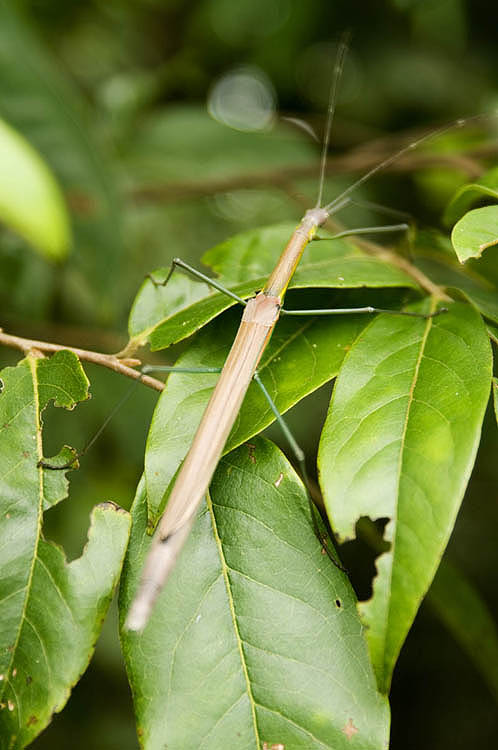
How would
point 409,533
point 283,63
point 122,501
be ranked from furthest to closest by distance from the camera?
point 283,63 < point 122,501 < point 409,533

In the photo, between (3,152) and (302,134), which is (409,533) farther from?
(302,134)

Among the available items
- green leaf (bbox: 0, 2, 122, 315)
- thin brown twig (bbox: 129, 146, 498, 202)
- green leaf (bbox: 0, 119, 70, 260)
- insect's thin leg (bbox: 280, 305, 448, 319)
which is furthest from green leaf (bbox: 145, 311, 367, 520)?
thin brown twig (bbox: 129, 146, 498, 202)

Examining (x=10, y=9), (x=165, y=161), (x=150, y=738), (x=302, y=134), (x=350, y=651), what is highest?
(x=302, y=134)

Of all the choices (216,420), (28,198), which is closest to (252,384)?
(216,420)

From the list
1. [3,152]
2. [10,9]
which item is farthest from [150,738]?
[10,9]

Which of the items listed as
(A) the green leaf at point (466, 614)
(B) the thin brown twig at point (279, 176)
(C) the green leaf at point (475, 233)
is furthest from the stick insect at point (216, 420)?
(B) the thin brown twig at point (279, 176)

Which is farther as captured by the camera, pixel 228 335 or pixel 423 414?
pixel 228 335

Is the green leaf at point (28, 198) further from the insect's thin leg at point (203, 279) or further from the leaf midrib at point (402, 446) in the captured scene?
the leaf midrib at point (402, 446)
